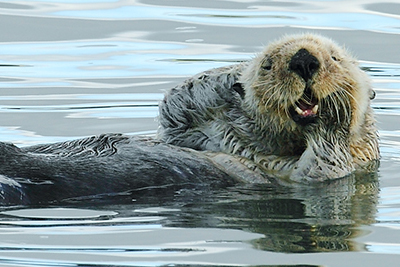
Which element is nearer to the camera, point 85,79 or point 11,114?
point 11,114

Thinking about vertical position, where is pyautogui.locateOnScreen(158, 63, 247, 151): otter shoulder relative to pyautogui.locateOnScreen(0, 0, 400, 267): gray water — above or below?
above

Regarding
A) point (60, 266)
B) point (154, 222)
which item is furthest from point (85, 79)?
point (60, 266)

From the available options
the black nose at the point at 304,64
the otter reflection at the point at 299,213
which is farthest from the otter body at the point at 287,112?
the otter reflection at the point at 299,213

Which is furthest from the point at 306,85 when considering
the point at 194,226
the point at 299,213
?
the point at 194,226

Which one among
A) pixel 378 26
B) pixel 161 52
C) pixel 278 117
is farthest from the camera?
pixel 378 26

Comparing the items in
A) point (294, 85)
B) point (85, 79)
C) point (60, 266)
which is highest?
point (294, 85)

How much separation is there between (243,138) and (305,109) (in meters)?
0.46

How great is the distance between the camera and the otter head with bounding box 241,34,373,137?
5.59 m

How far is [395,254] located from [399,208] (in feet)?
3.03

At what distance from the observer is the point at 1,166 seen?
527cm

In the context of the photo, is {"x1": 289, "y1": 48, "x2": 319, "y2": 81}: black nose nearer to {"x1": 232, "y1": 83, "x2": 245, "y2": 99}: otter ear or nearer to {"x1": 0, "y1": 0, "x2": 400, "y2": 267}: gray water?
{"x1": 232, "y1": 83, "x2": 245, "y2": 99}: otter ear

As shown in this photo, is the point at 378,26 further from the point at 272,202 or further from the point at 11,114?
the point at 272,202

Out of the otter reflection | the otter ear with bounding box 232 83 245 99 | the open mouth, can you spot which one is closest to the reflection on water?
the otter reflection

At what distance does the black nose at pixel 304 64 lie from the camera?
5.52 m
